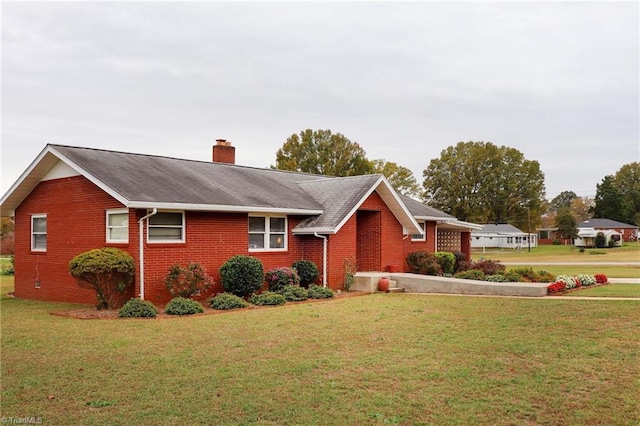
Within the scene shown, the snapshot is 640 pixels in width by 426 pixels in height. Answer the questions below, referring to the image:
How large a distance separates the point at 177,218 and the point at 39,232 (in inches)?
243

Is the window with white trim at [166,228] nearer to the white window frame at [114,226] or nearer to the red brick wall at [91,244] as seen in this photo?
the red brick wall at [91,244]

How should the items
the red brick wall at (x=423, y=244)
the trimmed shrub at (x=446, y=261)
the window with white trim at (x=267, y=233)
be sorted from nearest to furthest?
the window with white trim at (x=267, y=233) → the trimmed shrub at (x=446, y=261) → the red brick wall at (x=423, y=244)

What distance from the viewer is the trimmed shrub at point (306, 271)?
19.6 meters

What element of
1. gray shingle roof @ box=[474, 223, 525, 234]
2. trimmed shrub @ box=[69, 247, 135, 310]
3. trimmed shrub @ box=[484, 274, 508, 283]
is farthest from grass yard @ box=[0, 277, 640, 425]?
gray shingle roof @ box=[474, 223, 525, 234]

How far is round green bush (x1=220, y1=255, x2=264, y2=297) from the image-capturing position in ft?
55.5

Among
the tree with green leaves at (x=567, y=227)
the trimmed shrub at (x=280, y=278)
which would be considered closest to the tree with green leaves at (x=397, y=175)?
the tree with green leaves at (x=567, y=227)

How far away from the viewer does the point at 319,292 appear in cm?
1839

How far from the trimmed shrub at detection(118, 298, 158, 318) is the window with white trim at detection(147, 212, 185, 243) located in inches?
88.0

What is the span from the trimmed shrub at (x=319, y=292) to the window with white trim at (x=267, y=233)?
228 centimetres

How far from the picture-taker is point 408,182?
214ft

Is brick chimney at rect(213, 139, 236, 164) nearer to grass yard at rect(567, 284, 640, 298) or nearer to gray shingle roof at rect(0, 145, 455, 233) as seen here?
gray shingle roof at rect(0, 145, 455, 233)

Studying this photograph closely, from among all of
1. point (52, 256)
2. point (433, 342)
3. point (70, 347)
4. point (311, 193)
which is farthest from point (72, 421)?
point (311, 193)

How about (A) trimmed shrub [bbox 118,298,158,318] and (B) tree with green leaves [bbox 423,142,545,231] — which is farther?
(B) tree with green leaves [bbox 423,142,545,231]

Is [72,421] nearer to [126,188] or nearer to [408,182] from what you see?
[126,188]
